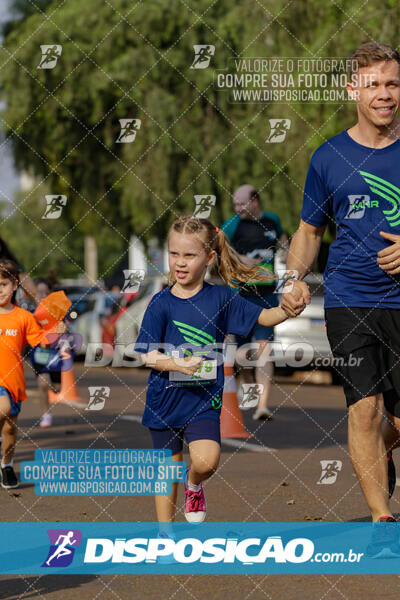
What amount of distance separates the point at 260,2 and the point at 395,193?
16.0 metres

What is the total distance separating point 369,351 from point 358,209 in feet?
2.16

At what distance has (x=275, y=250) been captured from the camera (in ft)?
39.3

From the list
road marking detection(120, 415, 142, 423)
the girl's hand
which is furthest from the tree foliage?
the girl's hand

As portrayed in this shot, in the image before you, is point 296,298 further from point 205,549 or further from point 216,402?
point 205,549

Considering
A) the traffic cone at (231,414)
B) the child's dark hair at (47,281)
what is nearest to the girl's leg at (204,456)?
the traffic cone at (231,414)

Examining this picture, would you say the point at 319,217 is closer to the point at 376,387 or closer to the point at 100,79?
the point at 376,387

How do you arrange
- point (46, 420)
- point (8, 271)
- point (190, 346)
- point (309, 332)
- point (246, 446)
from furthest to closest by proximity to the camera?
point (309, 332)
point (46, 420)
point (246, 446)
point (8, 271)
point (190, 346)

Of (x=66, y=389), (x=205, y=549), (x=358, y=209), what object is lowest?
(x=66, y=389)

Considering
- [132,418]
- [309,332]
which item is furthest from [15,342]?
[309,332]

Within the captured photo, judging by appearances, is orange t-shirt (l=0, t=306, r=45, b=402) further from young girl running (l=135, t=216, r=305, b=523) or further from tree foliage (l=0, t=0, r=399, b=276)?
tree foliage (l=0, t=0, r=399, b=276)

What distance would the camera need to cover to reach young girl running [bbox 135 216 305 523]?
5996mm

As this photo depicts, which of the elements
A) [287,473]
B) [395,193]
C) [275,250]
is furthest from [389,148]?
[275,250]

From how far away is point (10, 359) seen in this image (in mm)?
8336

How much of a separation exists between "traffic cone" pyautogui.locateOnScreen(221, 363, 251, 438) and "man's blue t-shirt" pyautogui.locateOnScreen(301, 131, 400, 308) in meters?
4.11
